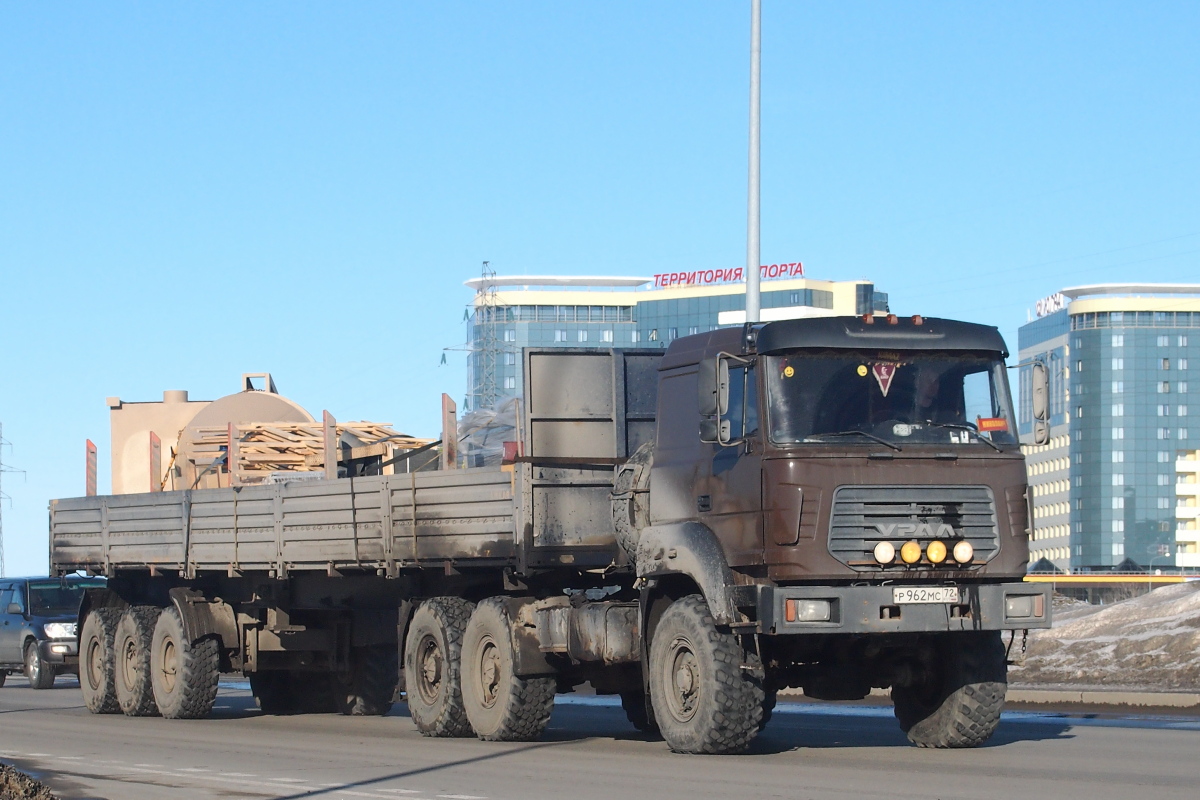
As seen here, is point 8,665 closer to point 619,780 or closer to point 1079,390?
point 619,780

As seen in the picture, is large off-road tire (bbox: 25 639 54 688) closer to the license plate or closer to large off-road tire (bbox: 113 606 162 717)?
large off-road tire (bbox: 113 606 162 717)

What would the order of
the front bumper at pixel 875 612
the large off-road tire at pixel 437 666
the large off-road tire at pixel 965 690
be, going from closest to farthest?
1. the front bumper at pixel 875 612
2. the large off-road tire at pixel 965 690
3. the large off-road tire at pixel 437 666

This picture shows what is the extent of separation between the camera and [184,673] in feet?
63.8

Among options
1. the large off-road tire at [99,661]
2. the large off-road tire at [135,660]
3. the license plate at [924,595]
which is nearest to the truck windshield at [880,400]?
the license plate at [924,595]

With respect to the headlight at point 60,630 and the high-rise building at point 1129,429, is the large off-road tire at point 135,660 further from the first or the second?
the high-rise building at point 1129,429

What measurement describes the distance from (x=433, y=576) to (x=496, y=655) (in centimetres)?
162

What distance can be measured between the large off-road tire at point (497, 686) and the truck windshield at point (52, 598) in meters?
15.8

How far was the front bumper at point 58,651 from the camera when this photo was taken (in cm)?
2822

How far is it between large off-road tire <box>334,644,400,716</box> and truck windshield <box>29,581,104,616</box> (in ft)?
34.9

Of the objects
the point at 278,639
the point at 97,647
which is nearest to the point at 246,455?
the point at 278,639

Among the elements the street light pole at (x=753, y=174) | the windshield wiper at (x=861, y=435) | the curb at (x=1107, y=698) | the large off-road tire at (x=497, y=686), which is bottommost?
the curb at (x=1107, y=698)

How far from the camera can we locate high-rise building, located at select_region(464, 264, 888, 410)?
159125 millimetres

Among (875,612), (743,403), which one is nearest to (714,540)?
(743,403)

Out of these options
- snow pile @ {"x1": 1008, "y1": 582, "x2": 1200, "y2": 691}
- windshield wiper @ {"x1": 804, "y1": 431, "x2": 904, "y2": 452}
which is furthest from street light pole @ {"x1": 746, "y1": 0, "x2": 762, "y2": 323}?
windshield wiper @ {"x1": 804, "y1": 431, "x2": 904, "y2": 452}
